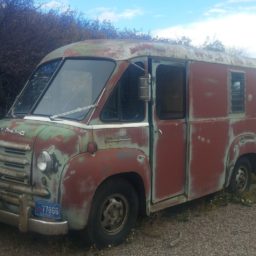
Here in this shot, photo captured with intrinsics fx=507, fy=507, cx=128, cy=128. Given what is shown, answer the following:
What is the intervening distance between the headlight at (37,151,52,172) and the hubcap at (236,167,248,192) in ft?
14.1

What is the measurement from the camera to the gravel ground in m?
5.97

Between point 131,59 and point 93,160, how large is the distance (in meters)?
1.45

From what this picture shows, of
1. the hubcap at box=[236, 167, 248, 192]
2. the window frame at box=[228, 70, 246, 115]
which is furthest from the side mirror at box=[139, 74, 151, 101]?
the hubcap at box=[236, 167, 248, 192]

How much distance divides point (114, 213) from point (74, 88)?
5.26ft

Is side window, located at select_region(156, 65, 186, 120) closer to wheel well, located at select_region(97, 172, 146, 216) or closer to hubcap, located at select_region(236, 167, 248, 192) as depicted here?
wheel well, located at select_region(97, 172, 146, 216)

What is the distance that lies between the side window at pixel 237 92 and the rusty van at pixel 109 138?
19.1 inches

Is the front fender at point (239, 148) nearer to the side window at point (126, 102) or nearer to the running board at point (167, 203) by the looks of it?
the running board at point (167, 203)

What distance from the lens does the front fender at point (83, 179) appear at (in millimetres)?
5438

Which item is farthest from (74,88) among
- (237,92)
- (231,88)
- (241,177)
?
(241,177)

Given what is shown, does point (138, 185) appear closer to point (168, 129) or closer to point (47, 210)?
point (168, 129)

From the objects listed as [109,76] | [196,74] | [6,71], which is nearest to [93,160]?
[109,76]

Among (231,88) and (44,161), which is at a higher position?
(231,88)

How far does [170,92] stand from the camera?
703 cm

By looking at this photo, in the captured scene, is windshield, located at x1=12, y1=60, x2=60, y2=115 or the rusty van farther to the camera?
windshield, located at x1=12, y1=60, x2=60, y2=115
